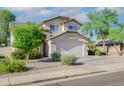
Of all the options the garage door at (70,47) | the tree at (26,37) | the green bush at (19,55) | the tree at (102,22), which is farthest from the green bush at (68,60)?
the tree at (102,22)

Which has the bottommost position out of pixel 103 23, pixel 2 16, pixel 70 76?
pixel 70 76

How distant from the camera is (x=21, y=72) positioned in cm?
1642

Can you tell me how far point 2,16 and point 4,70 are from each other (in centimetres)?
4773

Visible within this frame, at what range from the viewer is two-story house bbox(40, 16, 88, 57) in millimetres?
30047

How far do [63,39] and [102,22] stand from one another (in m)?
11.8

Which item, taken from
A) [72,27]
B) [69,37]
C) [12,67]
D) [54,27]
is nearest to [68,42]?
[69,37]

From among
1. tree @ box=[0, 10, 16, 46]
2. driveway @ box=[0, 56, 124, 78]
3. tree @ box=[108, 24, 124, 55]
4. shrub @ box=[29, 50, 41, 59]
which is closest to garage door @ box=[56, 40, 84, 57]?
shrub @ box=[29, 50, 41, 59]

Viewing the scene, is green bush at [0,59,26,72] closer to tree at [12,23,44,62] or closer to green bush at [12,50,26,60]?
tree at [12,23,44,62]

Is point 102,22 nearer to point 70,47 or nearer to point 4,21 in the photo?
point 70,47

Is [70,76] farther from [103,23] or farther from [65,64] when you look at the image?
[103,23]

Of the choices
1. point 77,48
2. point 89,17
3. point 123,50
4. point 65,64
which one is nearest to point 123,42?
point 123,50

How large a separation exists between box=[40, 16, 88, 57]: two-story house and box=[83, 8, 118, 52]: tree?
4.98 meters

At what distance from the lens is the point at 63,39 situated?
101ft

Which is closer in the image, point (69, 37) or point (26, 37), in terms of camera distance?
point (26, 37)
